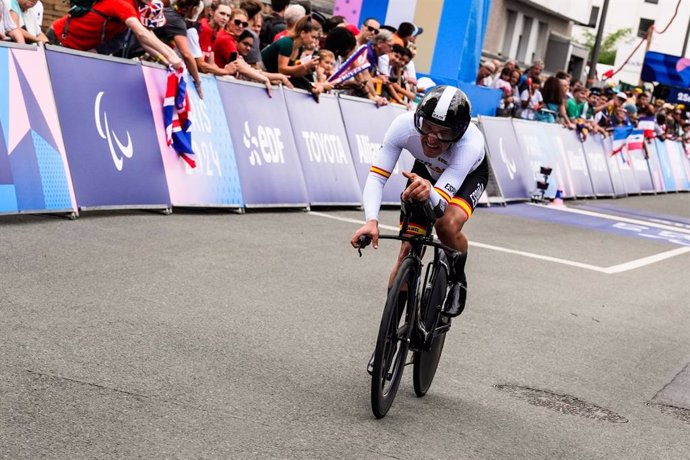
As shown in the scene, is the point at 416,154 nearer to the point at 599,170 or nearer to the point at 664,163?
the point at 599,170

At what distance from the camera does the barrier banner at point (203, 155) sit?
11836 millimetres

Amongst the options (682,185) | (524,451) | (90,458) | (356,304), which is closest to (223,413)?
(90,458)

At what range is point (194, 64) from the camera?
476 inches

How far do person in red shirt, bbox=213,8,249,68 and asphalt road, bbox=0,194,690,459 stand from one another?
2349 millimetres

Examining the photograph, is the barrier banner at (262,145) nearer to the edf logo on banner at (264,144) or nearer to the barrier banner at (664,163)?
the edf logo on banner at (264,144)

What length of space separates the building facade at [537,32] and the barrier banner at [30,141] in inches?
1596

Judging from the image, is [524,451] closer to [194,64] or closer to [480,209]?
[194,64]

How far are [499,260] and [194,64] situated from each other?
396cm

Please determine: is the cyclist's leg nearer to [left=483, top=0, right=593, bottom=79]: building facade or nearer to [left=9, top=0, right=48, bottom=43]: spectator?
[left=9, top=0, right=48, bottom=43]: spectator

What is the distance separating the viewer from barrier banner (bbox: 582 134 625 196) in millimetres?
25344

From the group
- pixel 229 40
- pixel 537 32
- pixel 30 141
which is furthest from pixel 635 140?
pixel 537 32

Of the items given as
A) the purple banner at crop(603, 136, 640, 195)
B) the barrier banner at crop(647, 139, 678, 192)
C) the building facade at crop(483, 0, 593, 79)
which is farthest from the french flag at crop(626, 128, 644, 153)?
the building facade at crop(483, 0, 593, 79)

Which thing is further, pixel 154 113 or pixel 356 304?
pixel 154 113

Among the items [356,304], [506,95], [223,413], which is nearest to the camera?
[223,413]
